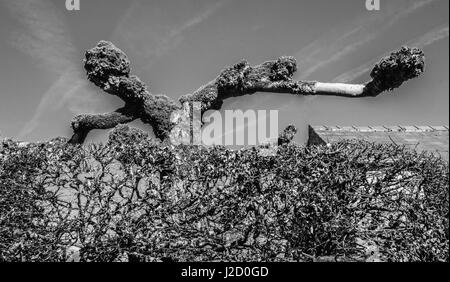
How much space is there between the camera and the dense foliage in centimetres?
526

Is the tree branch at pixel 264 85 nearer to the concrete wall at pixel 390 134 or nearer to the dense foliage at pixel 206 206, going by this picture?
the concrete wall at pixel 390 134

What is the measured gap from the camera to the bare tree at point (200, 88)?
25.6 ft

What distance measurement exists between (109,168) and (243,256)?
8.02ft

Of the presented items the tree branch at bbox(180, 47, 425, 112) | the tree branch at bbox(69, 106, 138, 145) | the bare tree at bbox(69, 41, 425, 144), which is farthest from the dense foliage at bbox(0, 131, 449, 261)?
the tree branch at bbox(180, 47, 425, 112)

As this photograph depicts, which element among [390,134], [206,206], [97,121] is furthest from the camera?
[390,134]

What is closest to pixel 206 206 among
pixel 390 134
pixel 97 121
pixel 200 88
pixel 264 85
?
pixel 200 88

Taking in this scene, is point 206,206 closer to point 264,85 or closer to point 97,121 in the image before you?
point 264,85

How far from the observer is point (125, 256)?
18.4 feet

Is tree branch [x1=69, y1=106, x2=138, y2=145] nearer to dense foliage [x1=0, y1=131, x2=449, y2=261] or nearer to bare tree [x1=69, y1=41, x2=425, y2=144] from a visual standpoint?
bare tree [x1=69, y1=41, x2=425, y2=144]

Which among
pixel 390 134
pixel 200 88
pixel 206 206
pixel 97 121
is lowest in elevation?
pixel 206 206

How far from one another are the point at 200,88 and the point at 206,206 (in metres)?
3.85

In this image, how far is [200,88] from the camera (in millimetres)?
8555

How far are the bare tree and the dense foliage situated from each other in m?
2.51

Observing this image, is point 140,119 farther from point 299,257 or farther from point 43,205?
point 299,257
